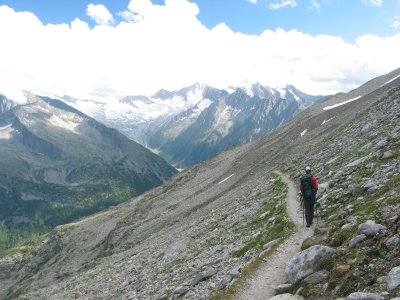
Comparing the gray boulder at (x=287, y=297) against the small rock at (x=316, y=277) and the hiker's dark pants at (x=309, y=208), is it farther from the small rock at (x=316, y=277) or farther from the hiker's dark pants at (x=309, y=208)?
the hiker's dark pants at (x=309, y=208)

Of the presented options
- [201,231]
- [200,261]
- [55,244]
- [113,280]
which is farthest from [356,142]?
[55,244]

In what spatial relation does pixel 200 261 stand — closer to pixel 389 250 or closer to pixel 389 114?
pixel 389 250

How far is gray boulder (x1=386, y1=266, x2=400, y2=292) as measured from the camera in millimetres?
13818

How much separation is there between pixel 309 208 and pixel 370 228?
9.97 metres

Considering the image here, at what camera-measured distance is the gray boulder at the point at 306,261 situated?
62.5 ft

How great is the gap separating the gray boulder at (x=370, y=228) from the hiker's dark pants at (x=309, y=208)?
8.96 meters

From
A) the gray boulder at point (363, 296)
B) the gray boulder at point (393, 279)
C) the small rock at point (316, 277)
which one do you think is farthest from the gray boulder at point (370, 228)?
the gray boulder at point (363, 296)

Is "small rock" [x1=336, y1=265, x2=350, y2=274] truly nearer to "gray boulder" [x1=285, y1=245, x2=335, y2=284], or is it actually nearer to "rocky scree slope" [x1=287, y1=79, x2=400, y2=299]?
"rocky scree slope" [x1=287, y1=79, x2=400, y2=299]

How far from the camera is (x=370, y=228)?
18.2m

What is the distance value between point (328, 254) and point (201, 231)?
96.2 ft

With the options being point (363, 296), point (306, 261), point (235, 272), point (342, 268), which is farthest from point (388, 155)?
point (363, 296)

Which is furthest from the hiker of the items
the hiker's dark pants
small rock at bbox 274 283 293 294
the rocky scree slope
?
small rock at bbox 274 283 293 294

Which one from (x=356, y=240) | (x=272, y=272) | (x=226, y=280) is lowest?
(x=272, y=272)

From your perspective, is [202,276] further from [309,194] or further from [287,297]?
[287,297]
